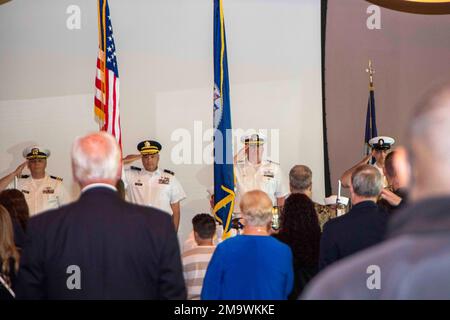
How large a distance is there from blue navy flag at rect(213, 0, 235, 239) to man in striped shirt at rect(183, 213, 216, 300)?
1.42m

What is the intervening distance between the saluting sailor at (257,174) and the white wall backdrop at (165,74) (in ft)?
2.15

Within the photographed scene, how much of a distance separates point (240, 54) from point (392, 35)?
58.5 inches

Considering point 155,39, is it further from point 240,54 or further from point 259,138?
point 259,138

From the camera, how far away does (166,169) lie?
7.02 meters

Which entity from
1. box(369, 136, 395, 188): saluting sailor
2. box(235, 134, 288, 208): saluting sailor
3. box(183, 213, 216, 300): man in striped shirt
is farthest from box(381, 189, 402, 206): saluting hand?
box(369, 136, 395, 188): saluting sailor

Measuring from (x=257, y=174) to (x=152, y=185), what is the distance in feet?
2.97

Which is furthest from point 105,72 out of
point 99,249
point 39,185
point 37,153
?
point 99,249

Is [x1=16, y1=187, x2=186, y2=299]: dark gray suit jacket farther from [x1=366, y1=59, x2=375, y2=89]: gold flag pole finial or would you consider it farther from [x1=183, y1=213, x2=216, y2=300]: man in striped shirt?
[x1=366, y1=59, x2=375, y2=89]: gold flag pole finial

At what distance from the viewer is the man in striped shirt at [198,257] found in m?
3.44

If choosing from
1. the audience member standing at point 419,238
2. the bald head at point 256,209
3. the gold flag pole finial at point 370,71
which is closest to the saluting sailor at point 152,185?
the gold flag pole finial at point 370,71

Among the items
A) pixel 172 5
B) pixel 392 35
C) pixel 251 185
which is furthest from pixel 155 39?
pixel 392 35

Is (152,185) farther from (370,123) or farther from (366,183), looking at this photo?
(366,183)

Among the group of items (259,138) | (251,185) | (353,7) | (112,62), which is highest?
(353,7)

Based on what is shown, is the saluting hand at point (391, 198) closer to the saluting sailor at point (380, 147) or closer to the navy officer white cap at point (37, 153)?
the saluting sailor at point (380, 147)
